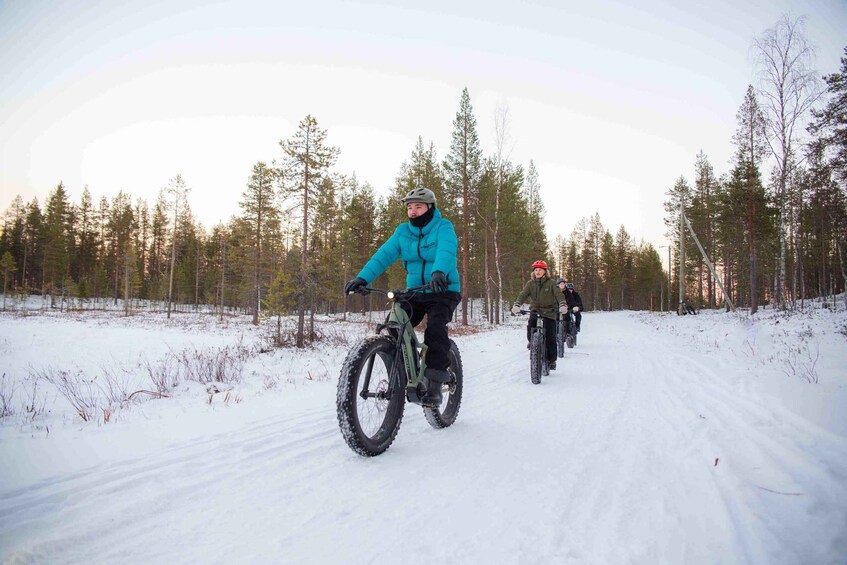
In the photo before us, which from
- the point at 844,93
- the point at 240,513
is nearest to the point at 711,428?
the point at 240,513

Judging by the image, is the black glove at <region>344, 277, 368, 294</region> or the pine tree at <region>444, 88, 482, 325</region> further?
the pine tree at <region>444, 88, 482, 325</region>

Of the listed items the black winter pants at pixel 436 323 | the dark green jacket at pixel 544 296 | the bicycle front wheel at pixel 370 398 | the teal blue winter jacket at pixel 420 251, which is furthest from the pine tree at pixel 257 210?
the bicycle front wheel at pixel 370 398

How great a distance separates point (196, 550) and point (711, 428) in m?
5.00

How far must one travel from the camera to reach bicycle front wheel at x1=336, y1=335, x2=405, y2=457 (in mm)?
3115

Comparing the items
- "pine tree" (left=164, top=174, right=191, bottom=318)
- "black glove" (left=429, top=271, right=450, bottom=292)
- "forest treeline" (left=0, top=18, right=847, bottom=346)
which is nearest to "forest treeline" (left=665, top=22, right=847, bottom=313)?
"forest treeline" (left=0, top=18, right=847, bottom=346)

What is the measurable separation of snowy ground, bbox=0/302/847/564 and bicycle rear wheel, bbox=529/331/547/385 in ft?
4.22

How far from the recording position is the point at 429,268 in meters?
3.94

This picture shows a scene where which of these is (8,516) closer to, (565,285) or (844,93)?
(565,285)

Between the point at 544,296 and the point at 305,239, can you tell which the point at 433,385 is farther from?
the point at 305,239

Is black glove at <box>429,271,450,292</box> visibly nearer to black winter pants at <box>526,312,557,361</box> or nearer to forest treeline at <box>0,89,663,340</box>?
black winter pants at <box>526,312,557,361</box>

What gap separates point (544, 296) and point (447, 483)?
6088 millimetres

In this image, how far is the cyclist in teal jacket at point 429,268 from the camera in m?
3.71

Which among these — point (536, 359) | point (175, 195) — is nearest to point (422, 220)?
point (536, 359)

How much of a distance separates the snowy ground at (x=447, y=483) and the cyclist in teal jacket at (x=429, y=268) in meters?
0.83
